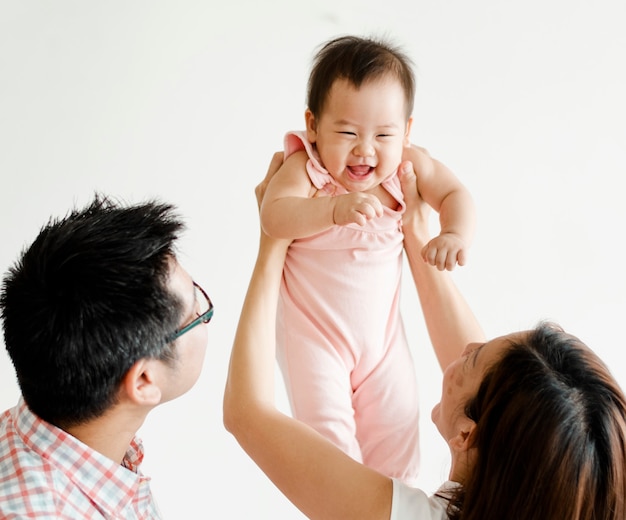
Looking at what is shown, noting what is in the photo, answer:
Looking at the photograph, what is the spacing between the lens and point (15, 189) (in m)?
2.73

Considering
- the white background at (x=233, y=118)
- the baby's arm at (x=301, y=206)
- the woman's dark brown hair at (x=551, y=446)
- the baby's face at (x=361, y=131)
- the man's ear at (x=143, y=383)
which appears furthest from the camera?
the white background at (x=233, y=118)

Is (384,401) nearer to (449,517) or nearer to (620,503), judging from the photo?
(449,517)

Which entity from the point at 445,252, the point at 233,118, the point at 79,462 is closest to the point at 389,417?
the point at 445,252

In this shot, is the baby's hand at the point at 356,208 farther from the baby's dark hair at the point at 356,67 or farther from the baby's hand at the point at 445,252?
the baby's dark hair at the point at 356,67

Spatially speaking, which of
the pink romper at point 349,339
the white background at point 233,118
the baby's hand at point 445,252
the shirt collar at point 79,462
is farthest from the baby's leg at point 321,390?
the white background at point 233,118

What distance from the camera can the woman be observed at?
3.49 feet

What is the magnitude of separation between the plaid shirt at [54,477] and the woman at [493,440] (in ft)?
0.66

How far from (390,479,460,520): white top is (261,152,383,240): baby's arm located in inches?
15.1

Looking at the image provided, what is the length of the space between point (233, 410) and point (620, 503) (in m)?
0.55

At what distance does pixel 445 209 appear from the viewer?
148 centimetres

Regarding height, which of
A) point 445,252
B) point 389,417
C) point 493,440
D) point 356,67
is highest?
point 356,67

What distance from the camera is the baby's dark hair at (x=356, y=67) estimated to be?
1439 mm

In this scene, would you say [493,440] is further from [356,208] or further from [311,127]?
[311,127]

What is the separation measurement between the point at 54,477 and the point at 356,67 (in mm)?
797
